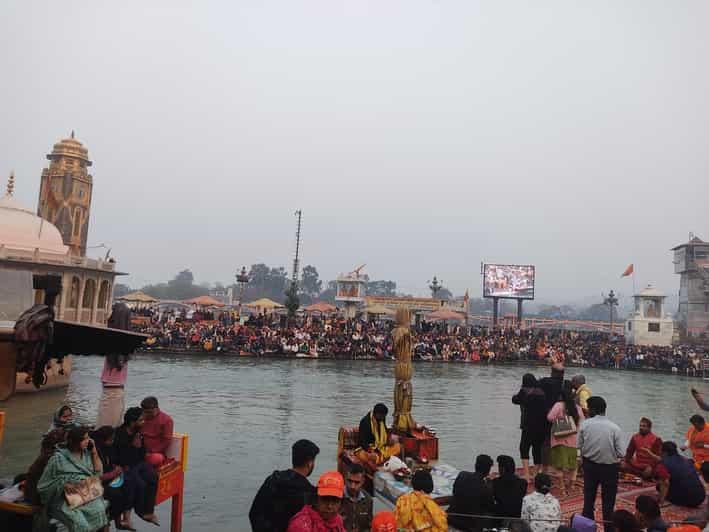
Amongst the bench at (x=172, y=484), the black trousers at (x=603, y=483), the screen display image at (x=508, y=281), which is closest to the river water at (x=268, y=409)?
the bench at (x=172, y=484)

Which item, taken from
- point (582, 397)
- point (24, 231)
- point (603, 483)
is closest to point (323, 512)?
point (603, 483)

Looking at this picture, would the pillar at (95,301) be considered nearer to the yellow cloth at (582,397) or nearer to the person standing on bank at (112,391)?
the person standing on bank at (112,391)

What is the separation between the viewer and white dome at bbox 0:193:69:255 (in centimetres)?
2158

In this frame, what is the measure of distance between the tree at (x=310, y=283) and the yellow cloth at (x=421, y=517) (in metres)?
124

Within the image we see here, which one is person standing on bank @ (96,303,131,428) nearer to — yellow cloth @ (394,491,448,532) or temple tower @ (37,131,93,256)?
yellow cloth @ (394,491,448,532)

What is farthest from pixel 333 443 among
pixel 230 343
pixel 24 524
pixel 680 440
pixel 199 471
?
pixel 230 343

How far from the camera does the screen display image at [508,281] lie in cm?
5144

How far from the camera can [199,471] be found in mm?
8492

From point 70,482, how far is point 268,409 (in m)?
10.2

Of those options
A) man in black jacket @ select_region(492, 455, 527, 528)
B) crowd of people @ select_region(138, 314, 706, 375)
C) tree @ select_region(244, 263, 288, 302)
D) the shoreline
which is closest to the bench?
man in black jacket @ select_region(492, 455, 527, 528)

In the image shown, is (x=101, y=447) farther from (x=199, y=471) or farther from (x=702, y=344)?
(x=702, y=344)

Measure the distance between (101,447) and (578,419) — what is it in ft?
21.4

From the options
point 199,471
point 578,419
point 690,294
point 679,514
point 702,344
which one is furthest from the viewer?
point 690,294

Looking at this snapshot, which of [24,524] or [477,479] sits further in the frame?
[477,479]
